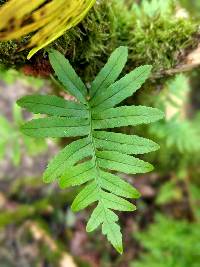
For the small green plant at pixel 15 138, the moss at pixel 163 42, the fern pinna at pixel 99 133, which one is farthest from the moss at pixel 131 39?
the small green plant at pixel 15 138

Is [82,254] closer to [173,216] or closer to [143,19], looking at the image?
[173,216]

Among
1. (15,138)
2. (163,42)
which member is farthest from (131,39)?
(15,138)

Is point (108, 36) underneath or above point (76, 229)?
above

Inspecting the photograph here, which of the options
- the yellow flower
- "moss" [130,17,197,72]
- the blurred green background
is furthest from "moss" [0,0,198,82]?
the blurred green background

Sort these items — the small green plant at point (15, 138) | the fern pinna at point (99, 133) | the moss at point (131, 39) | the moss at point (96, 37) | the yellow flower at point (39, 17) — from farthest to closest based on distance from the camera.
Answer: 1. the small green plant at point (15, 138)
2. the moss at point (131, 39)
3. the moss at point (96, 37)
4. the fern pinna at point (99, 133)
5. the yellow flower at point (39, 17)

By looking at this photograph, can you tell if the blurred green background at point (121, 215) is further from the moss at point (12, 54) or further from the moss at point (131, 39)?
the moss at point (12, 54)

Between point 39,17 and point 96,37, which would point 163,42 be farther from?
point 39,17

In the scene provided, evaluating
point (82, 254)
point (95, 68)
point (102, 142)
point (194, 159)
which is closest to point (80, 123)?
point (102, 142)
